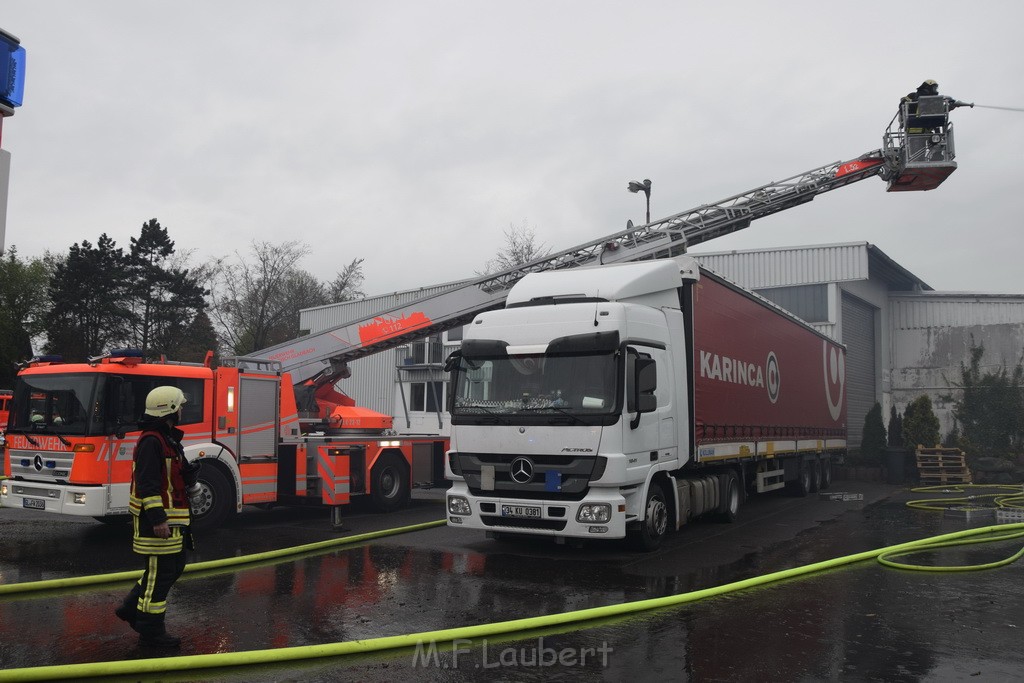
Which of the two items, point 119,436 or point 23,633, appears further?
point 119,436

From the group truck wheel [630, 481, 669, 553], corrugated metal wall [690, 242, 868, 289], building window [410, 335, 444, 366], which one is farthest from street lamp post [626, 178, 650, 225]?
building window [410, 335, 444, 366]

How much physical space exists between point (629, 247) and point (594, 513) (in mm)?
7287

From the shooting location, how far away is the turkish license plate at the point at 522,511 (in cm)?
912

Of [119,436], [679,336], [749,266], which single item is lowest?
[119,436]

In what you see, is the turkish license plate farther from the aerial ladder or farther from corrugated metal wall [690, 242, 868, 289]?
corrugated metal wall [690, 242, 868, 289]

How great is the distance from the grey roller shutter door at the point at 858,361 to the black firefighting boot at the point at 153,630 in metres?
28.2

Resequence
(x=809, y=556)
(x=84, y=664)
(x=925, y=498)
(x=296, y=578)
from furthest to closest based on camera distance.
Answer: (x=925, y=498), (x=809, y=556), (x=296, y=578), (x=84, y=664)

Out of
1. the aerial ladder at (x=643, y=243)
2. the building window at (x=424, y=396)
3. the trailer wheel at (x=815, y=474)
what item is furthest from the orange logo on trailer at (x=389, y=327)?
the building window at (x=424, y=396)

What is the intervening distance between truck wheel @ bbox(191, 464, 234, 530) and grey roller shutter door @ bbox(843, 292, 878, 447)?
24.4m

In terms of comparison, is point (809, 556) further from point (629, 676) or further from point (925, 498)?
point (925, 498)

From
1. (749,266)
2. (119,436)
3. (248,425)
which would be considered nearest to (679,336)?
(248,425)

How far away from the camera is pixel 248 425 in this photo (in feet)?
39.9

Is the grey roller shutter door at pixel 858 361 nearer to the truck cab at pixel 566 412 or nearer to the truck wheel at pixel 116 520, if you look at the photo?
the truck cab at pixel 566 412

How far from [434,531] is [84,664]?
715cm
